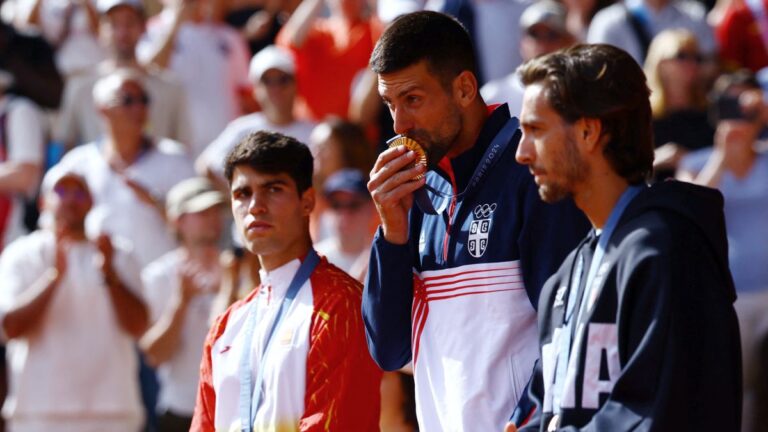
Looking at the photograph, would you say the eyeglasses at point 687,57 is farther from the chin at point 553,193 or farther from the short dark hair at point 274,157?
the chin at point 553,193

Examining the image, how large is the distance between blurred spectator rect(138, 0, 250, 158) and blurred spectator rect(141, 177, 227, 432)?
8.36 ft

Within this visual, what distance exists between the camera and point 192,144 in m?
11.6

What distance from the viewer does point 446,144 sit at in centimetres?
480

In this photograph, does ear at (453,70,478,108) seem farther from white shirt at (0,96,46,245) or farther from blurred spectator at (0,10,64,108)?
blurred spectator at (0,10,64,108)

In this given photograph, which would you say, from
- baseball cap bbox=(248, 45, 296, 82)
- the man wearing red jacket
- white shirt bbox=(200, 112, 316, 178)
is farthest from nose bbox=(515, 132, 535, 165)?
baseball cap bbox=(248, 45, 296, 82)

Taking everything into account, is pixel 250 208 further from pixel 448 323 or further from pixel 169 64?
pixel 169 64

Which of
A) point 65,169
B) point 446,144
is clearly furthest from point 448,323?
point 65,169

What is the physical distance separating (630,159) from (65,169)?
655 cm

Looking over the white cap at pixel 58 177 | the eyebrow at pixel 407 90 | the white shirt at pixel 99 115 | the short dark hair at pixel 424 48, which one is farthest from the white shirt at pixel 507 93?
the eyebrow at pixel 407 90

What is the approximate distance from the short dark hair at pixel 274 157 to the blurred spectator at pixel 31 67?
5.68 m

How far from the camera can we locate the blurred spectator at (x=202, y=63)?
1166cm

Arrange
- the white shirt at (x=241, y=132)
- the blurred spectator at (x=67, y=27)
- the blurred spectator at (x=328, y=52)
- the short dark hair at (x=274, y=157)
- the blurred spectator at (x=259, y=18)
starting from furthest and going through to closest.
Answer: the blurred spectator at (x=259, y=18) → the blurred spectator at (x=67, y=27) → the blurred spectator at (x=328, y=52) → the white shirt at (x=241, y=132) → the short dark hair at (x=274, y=157)

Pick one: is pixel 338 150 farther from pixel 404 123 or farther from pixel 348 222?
pixel 404 123

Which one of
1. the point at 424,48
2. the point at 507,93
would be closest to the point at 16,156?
the point at 507,93
